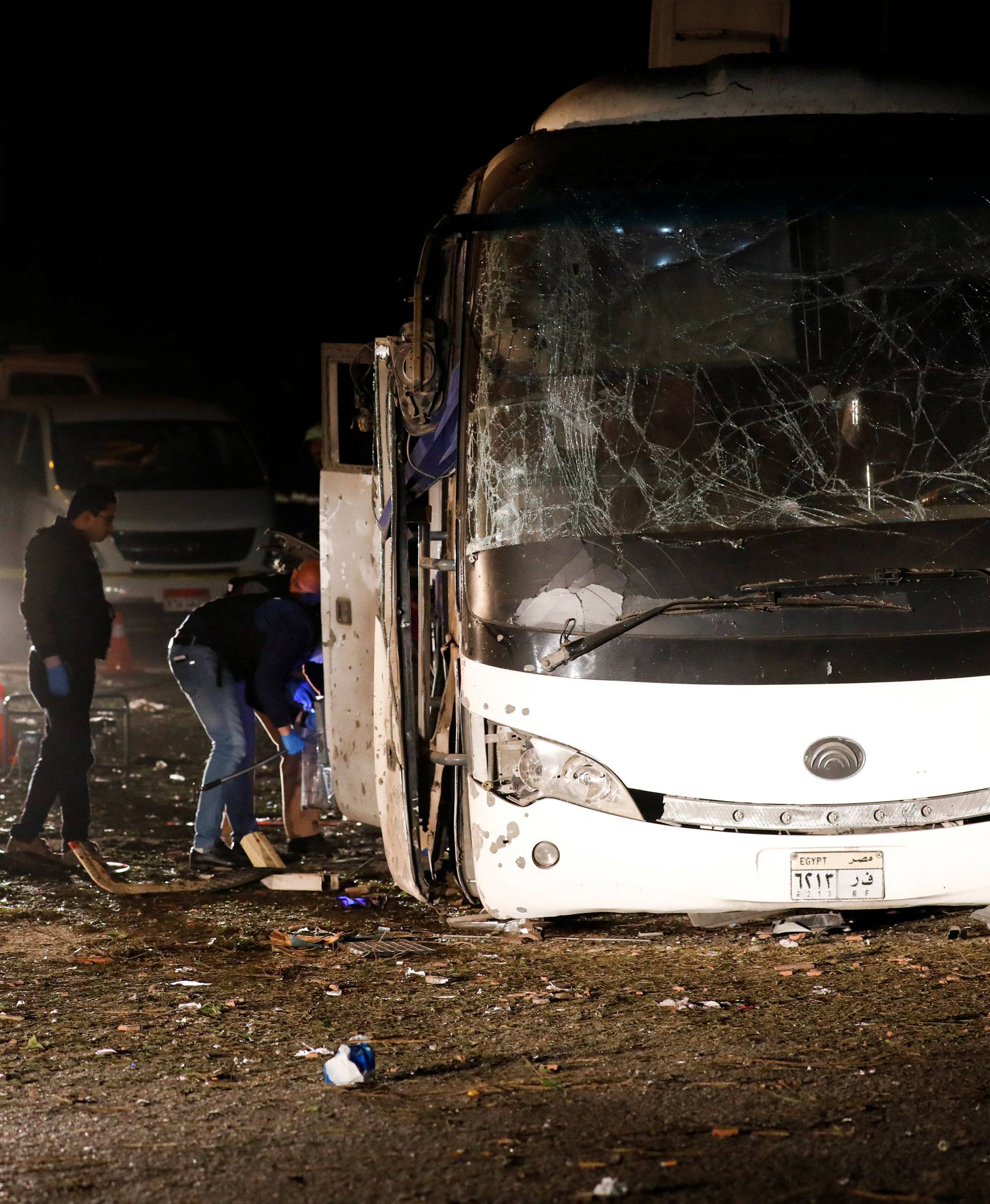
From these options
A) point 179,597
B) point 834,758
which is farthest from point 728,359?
point 179,597

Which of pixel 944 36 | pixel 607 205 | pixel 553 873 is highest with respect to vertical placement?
pixel 944 36

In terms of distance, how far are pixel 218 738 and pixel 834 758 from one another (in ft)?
12.0

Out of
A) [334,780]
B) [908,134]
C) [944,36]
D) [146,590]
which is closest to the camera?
[908,134]

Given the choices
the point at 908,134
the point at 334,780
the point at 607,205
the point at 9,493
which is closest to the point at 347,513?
the point at 334,780

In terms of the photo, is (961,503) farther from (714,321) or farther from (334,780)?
(334,780)

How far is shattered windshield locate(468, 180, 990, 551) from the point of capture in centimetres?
562

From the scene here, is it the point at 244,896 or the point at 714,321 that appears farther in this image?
the point at 244,896

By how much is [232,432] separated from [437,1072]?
13.5 meters

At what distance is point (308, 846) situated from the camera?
8328 mm

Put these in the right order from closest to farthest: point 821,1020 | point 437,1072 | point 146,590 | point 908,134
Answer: point 437,1072 < point 821,1020 < point 908,134 < point 146,590

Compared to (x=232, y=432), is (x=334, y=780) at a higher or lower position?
lower

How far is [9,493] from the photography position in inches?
659

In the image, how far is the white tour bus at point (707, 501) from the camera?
5.36 m

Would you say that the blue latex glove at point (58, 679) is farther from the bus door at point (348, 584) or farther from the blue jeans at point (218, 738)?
the bus door at point (348, 584)
